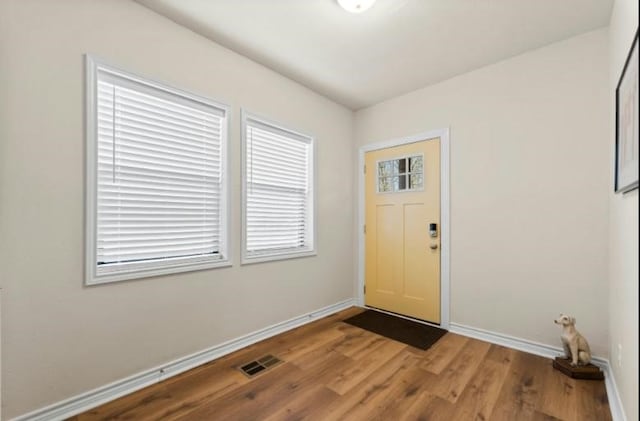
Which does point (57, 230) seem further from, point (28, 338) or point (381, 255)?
point (381, 255)

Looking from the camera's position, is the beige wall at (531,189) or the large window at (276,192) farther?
the large window at (276,192)

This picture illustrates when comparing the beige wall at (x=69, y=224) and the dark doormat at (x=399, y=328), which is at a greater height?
the beige wall at (x=69, y=224)

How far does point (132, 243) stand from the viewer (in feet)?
6.54

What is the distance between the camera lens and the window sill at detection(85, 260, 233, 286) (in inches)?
70.6

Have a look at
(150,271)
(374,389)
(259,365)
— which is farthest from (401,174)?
(150,271)

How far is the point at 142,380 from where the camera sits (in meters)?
1.96

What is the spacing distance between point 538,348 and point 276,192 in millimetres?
2761

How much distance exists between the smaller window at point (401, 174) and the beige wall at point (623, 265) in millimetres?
1524

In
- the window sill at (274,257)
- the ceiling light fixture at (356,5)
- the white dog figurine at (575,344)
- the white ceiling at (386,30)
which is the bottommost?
the white dog figurine at (575,344)

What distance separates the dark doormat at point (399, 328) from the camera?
271 centimetres

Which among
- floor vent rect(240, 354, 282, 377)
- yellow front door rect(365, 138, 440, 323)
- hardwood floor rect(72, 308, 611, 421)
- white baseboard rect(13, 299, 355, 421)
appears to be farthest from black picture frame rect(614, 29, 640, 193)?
white baseboard rect(13, 299, 355, 421)

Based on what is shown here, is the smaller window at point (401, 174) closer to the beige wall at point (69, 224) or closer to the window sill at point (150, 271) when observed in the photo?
the beige wall at point (69, 224)

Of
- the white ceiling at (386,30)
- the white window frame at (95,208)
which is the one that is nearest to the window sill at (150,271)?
the white window frame at (95,208)

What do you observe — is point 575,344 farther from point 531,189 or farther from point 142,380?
point 142,380
